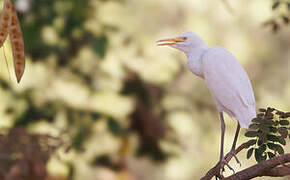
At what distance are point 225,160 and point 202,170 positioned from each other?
11.6 ft

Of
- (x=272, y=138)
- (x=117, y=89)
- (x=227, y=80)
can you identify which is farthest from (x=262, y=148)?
(x=117, y=89)

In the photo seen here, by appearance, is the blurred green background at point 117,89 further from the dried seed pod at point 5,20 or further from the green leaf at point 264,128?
the green leaf at point 264,128

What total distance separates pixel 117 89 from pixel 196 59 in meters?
2.55

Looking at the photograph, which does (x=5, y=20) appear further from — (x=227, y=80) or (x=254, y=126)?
(x=227, y=80)

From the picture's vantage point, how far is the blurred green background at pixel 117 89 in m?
4.05

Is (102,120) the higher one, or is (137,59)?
(137,59)

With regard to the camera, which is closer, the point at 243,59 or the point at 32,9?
the point at 32,9

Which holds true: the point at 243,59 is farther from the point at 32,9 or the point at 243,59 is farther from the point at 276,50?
the point at 32,9

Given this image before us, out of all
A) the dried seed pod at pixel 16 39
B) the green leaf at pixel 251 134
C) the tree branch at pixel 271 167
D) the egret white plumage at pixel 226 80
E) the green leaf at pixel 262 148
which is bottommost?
the tree branch at pixel 271 167

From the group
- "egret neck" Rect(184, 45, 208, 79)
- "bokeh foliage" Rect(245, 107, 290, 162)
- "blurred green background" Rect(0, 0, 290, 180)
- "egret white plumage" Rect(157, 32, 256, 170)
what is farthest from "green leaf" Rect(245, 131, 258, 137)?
"blurred green background" Rect(0, 0, 290, 180)

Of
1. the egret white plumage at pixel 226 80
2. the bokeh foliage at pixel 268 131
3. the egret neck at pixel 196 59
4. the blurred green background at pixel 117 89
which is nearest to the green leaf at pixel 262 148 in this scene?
the bokeh foliage at pixel 268 131

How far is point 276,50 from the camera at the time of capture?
20.1 ft

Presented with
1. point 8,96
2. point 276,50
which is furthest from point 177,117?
point 276,50

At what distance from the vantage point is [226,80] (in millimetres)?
1666
